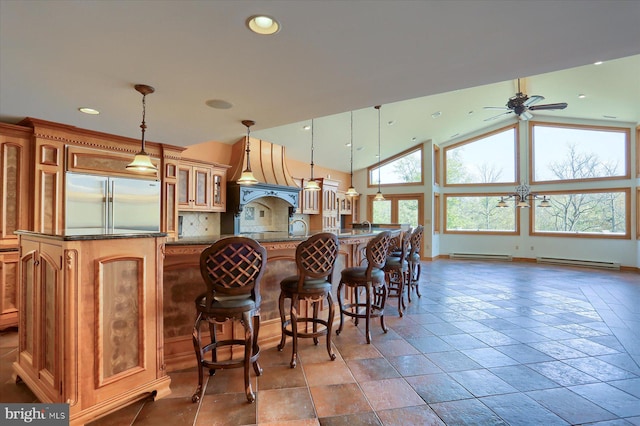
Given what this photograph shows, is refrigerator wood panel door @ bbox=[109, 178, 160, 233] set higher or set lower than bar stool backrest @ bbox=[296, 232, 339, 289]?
higher

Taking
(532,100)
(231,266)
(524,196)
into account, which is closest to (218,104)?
(231,266)

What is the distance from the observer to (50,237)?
1759 mm

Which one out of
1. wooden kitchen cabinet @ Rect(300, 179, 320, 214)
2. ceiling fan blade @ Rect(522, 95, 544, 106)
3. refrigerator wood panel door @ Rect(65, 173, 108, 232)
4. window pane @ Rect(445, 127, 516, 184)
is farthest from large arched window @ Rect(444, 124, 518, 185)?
refrigerator wood panel door @ Rect(65, 173, 108, 232)

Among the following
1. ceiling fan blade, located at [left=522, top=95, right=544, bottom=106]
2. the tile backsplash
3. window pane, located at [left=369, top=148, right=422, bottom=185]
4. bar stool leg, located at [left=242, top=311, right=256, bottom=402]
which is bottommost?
bar stool leg, located at [left=242, top=311, right=256, bottom=402]

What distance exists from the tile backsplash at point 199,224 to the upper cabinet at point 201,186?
0.30 meters

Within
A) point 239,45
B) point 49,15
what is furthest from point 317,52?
point 49,15

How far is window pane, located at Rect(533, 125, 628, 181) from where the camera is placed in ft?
24.0

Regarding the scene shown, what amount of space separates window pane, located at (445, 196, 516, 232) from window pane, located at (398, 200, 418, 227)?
124cm

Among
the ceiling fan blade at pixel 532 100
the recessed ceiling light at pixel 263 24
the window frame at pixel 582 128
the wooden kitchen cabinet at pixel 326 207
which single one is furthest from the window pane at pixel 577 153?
the recessed ceiling light at pixel 263 24

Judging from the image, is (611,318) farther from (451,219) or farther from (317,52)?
(451,219)

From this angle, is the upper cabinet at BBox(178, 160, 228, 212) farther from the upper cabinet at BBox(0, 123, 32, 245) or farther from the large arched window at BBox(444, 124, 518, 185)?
the large arched window at BBox(444, 124, 518, 185)

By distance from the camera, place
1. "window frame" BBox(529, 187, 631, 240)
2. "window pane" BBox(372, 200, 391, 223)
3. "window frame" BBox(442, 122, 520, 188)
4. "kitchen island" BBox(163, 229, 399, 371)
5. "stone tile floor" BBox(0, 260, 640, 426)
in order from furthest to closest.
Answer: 1. "window pane" BBox(372, 200, 391, 223)
2. "window frame" BBox(442, 122, 520, 188)
3. "window frame" BBox(529, 187, 631, 240)
4. "kitchen island" BBox(163, 229, 399, 371)
5. "stone tile floor" BBox(0, 260, 640, 426)

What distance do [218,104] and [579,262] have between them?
957 centimetres

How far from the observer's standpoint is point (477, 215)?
899cm
